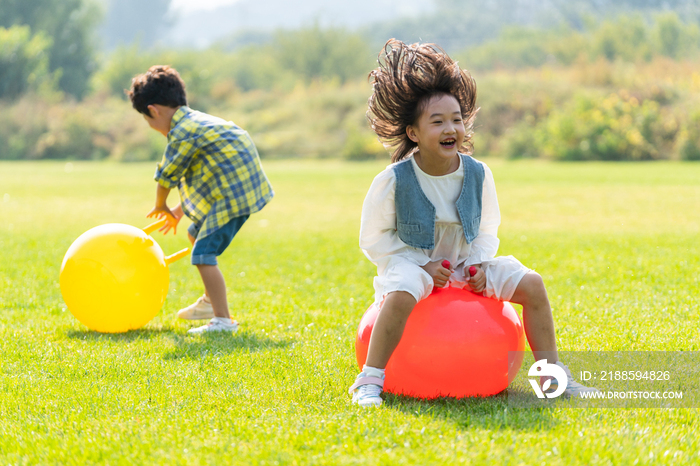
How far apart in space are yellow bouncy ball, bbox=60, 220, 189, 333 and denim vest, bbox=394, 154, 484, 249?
6.64ft

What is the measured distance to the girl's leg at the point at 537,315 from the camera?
3.54 meters

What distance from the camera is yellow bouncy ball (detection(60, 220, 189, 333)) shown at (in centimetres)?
480

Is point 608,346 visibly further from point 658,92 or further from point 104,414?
point 658,92

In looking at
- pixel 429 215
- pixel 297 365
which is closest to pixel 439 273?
pixel 429 215

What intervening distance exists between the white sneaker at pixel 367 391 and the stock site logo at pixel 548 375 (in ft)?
2.54

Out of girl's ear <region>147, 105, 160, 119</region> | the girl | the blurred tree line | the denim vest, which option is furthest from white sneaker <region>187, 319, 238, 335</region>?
the blurred tree line

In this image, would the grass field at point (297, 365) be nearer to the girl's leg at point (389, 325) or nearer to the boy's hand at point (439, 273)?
the girl's leg at point (389, 325)

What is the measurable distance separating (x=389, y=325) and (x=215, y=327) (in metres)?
2.02

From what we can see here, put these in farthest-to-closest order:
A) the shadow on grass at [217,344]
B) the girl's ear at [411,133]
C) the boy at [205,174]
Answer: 1. the boy at [205,174]
2. the shadow on grass at [217,344]
3. the girl's ear at [411,133]

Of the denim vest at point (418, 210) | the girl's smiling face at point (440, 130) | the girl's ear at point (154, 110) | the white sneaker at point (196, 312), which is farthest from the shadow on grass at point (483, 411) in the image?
the girl's ear at point (154, 110)

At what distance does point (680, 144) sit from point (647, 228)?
516 inches

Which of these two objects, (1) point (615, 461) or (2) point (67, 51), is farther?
(2) point (67, 51)

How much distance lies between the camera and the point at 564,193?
1448 cm

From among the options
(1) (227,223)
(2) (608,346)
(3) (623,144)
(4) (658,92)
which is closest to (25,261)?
(1) (227,223)
